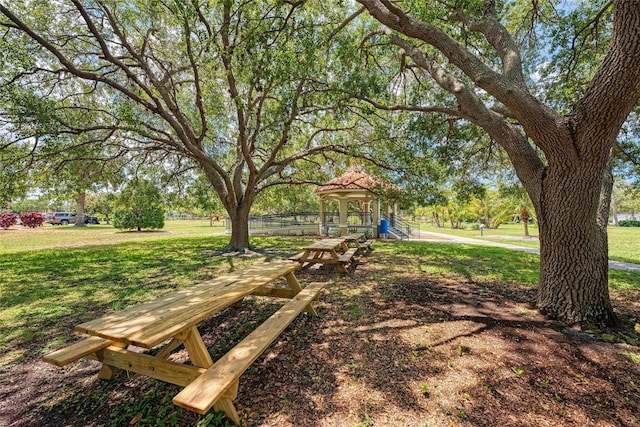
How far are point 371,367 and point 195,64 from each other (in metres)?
8.20

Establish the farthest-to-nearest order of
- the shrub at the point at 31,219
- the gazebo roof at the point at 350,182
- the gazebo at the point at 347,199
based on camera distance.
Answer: the shrub at the point at 31,219 → the gazebo at the point at 347,199 → the gazebo roof at the point at 350,182

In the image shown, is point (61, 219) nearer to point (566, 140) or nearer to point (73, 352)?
point (73, 352)

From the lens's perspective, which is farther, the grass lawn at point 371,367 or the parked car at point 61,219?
the parked car at point 61,219

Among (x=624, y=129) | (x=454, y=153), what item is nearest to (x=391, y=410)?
(x=454, y=153)

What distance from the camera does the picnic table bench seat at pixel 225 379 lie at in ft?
5.31

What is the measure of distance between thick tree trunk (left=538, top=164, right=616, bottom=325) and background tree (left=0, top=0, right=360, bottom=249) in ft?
15.9

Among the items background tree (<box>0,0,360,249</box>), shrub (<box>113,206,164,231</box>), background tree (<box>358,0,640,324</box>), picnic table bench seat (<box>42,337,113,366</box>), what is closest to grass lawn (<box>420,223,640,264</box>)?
background tree (<box>358,0,640,324</box>)

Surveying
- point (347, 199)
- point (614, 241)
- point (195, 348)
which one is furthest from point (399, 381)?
point (614, 241)

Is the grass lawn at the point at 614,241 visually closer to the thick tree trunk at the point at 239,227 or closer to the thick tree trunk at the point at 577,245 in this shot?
the thick tree trunk at the point at 577,245

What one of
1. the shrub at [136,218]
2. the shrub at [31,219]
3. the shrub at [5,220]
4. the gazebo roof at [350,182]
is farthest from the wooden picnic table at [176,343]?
the shrub at [31,219]

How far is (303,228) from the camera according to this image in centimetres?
1886

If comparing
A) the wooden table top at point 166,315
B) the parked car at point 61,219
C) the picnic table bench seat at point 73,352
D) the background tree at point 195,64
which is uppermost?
the background tree at point 195,64

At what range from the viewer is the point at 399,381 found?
2496 mm

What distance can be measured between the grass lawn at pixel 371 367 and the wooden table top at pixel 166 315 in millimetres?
695
